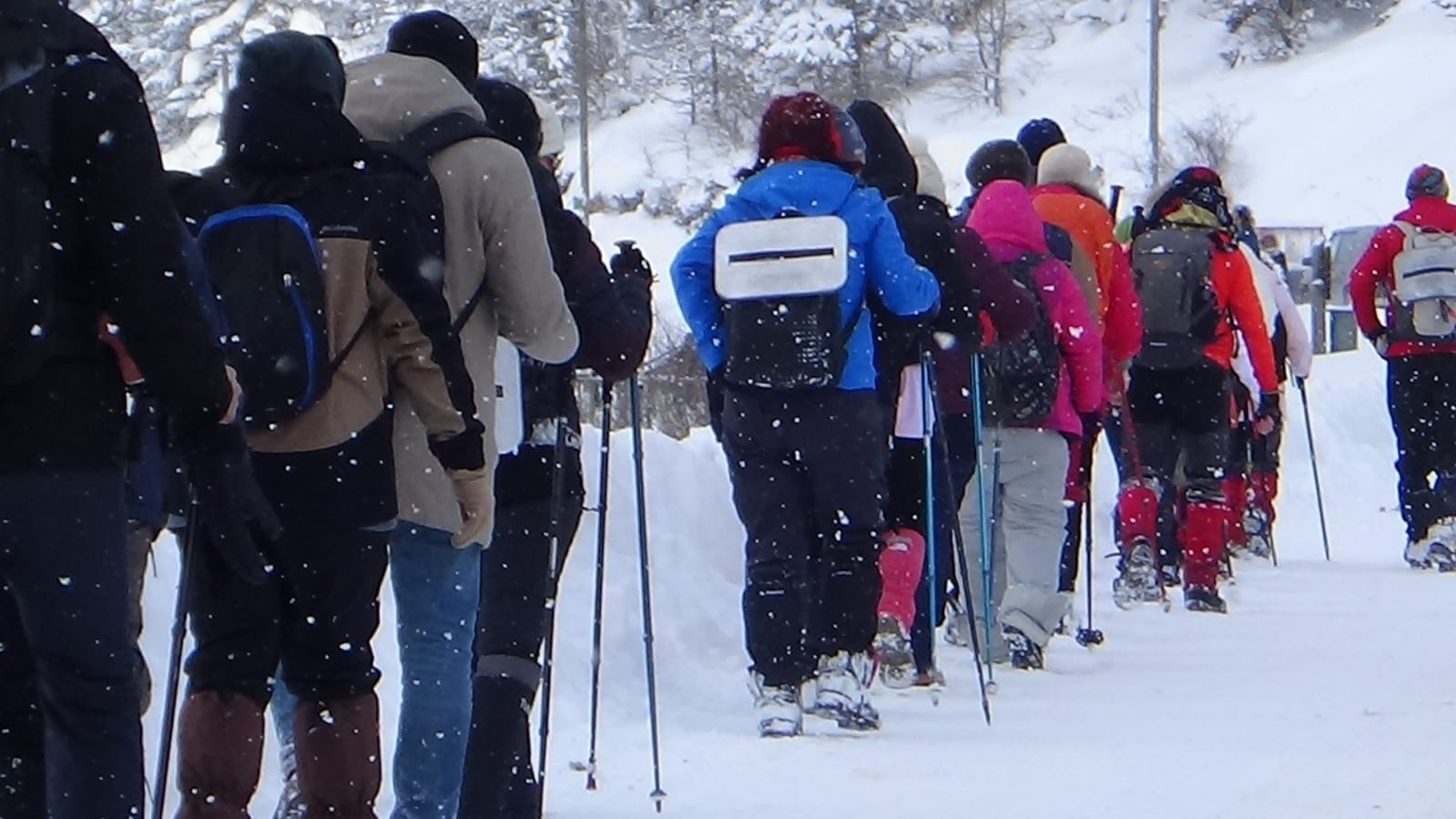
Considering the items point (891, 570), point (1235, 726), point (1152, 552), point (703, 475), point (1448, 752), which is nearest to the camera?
point (1448, 752)

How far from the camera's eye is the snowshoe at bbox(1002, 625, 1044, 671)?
8.36 m

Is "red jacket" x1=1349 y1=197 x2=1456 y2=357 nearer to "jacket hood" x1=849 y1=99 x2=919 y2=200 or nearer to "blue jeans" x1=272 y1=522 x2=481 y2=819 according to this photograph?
"jacket hood" x1=849 y1=99 x2=919 y2=200

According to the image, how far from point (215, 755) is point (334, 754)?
211 mm

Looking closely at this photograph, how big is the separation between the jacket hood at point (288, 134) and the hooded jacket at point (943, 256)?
3388mm

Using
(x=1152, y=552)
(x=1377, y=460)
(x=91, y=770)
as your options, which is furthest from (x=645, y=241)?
(x=91, y=770)

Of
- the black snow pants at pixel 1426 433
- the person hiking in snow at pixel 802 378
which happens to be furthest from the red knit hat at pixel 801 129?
the black snow pants at pixel 1426 433

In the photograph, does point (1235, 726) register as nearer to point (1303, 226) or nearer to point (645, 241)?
point (1303, 226)

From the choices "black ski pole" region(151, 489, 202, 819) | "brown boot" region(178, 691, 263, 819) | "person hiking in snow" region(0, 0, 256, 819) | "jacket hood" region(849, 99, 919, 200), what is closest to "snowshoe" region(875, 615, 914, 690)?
"jacket hood" region(849, 99, 919, 200)

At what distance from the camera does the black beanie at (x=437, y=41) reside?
15.4 feet

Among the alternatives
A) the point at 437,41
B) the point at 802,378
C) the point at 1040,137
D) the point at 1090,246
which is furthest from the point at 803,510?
the point at 1040,137

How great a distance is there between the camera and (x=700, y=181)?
4941 centimetres

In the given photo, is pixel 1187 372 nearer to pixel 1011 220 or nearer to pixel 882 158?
pixel 1011 220

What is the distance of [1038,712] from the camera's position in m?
7.30

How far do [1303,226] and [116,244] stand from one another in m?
36.2
